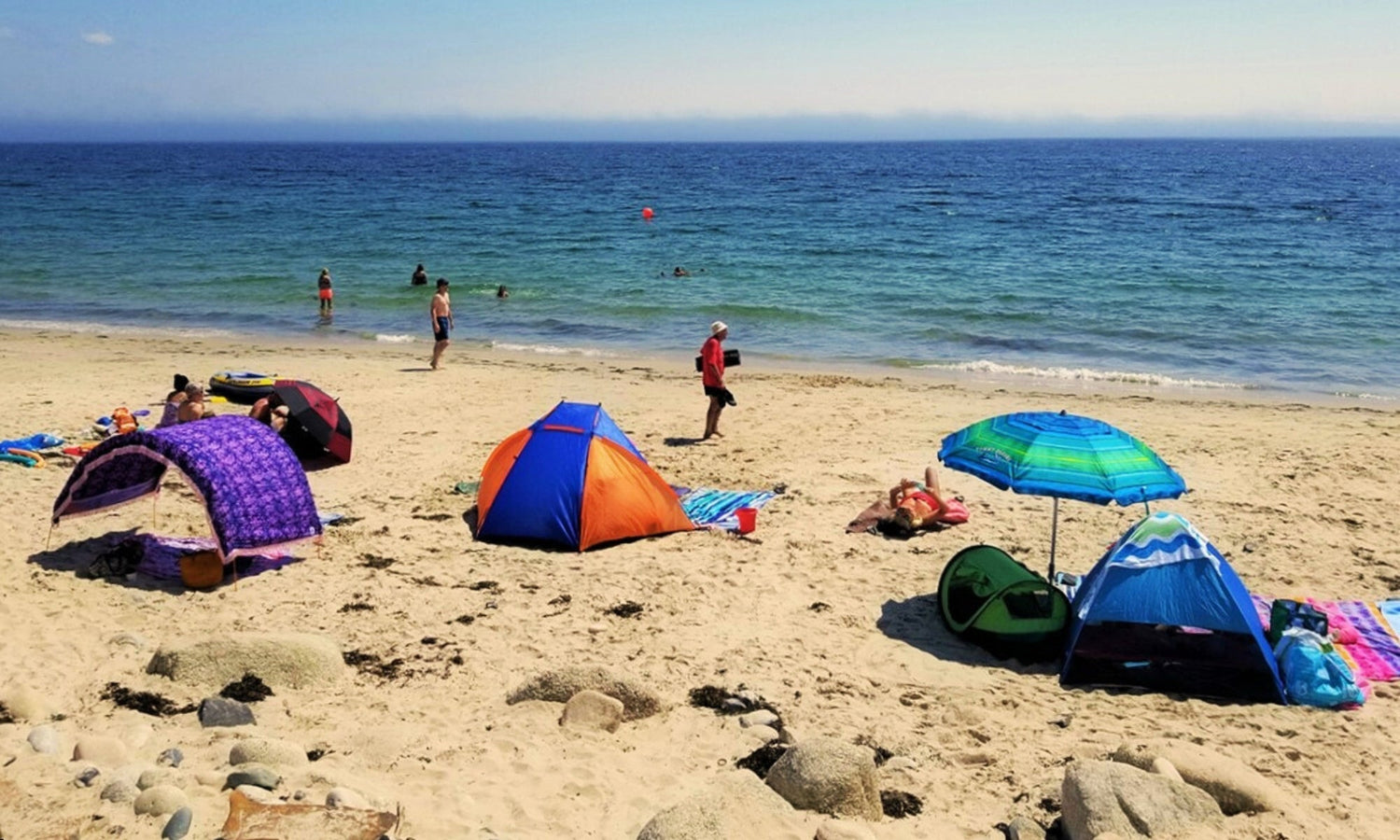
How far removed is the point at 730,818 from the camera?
5941 millimetres

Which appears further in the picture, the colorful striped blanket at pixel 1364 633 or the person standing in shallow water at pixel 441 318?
the person standing in shallow water at pixel 441 318

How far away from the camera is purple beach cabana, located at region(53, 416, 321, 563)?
9.70 meters

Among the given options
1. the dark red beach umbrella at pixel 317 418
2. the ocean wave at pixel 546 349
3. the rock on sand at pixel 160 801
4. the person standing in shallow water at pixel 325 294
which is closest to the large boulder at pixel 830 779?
the rock on sand at pixel 160 801

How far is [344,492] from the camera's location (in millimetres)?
12648

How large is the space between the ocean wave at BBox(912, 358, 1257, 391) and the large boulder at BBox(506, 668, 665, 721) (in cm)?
1497

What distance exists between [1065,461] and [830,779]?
353cm

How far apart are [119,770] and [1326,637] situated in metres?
8.50

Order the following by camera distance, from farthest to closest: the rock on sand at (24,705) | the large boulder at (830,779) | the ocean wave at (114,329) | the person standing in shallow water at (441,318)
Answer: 1. the ocean wave at (114,329)
2. the person standing in shallow water at (441,318)
3. the rock on sand at (24,705)
4. the large boulder at (830,779)

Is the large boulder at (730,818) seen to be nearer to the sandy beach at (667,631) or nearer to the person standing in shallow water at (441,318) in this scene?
the sandy beach at (667,631)

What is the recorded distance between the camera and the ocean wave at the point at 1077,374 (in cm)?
2053

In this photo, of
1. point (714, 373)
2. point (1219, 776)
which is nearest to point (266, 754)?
point (1219, 776)

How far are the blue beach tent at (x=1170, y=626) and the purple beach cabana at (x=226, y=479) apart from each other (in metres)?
6.89

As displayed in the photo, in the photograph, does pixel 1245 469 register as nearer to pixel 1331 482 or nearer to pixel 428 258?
pixel 1331 482

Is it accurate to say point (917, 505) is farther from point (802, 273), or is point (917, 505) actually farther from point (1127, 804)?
point (802, 273)
